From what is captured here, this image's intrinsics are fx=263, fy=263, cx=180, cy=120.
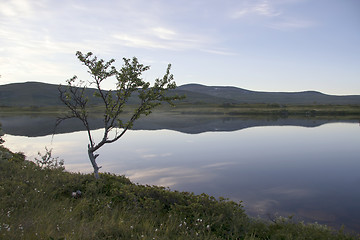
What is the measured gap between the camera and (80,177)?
35.0 feet

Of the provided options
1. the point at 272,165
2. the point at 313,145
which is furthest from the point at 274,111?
the point at 272,165

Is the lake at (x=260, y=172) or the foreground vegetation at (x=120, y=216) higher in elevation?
the foreground vegetation at (x=120, y=216)

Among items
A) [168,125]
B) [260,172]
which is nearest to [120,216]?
[260,172]

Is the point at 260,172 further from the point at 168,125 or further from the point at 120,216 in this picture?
the point at 168,125

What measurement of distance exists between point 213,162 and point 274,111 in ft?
284

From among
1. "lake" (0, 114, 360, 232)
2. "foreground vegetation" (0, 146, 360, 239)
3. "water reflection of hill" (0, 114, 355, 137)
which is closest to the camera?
"foreground vegetation" (0, 146, 360, 239)

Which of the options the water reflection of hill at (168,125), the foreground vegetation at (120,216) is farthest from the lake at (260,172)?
the water reflection of hill at (168,125)

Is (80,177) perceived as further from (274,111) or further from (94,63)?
(274,111)

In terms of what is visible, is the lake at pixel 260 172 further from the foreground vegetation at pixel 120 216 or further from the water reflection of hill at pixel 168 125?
the water reflection of hill at pixel 168 125

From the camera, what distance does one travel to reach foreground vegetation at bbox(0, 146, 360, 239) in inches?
246

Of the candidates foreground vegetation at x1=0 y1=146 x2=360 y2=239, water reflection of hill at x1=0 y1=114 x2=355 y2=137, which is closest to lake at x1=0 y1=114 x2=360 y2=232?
foreground vegetation at x1=0 y1=146 x2=360 y2=239

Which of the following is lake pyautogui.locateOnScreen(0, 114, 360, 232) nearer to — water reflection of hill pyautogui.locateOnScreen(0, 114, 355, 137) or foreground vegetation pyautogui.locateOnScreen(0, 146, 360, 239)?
foreground vegetation pyautogui.locateOnScreen(0, 146, 360, 239)

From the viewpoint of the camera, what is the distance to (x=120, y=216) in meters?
7.40

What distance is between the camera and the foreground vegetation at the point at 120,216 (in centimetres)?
625
